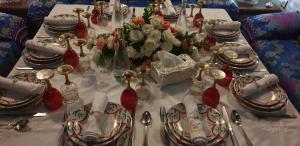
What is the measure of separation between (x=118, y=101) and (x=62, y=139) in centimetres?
26

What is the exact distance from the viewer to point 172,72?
1141 mm

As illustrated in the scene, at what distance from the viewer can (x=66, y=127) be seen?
92 centimetres

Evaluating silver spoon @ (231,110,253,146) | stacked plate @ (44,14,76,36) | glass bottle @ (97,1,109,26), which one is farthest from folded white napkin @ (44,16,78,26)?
silver spoon @ (231,110,253,146)

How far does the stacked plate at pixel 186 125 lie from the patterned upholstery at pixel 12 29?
1416mm

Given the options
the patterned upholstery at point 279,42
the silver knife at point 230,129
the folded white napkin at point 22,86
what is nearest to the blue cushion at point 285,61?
the patterned upholstery at point 279,42

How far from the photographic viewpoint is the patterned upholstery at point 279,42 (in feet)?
5.70

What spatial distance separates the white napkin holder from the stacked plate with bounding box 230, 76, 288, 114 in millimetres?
184

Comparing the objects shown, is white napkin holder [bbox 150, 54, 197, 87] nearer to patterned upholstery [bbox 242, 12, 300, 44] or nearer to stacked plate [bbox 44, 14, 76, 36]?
stacked plate [bbox 44, 14, 76, 36]

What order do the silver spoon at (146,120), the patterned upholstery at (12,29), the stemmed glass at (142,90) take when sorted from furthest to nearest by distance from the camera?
the patterned upholstery at (12,29) < the stemmed glass at (142,90) < the silver spoon at (146,120)

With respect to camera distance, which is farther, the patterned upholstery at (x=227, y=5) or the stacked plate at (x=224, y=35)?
the patterned upholstery at (x=227, y=5)

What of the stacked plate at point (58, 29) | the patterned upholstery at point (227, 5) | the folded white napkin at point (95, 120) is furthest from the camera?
the patterned upholstery at point (227, 5)

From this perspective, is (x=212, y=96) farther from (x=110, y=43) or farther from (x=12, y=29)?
(x=12, y=29)

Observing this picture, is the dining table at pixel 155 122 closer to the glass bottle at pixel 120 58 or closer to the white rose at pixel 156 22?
the glass bottle at pixel 120 58

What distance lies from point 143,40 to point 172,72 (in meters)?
0.18
